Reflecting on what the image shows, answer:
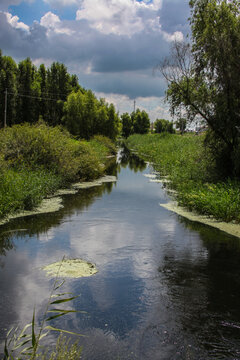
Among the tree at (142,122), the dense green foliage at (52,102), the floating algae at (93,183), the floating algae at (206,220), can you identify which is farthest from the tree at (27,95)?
the floating algae at (206,220)

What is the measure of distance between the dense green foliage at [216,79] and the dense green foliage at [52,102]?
29.5 metres

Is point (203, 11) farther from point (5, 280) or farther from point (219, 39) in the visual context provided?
point (5, 280)

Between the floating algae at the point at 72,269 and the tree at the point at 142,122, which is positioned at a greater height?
the tree at the point at 142,122

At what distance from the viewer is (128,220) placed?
451 inches

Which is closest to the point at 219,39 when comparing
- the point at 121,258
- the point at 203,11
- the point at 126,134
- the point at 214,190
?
the point at 203,11

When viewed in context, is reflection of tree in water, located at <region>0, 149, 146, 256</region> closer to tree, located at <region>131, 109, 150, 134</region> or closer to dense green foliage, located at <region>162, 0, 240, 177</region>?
dense green foliage, located at <region>162, 0, 240, 177</region>

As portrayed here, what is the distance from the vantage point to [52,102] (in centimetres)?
6072

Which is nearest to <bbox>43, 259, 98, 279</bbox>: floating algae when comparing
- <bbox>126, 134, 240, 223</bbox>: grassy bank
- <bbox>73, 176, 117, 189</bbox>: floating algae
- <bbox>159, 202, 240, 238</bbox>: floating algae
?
<bbox>159, 202, 240, 238</bbox>: floating algae

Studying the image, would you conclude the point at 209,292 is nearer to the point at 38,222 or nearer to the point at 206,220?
the point at 206,220

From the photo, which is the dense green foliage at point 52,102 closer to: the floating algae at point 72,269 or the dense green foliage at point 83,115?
the dense green foliage at point 83,115

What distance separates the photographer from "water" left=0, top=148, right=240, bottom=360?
16.1ft

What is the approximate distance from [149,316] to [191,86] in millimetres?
11853

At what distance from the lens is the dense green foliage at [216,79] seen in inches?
557

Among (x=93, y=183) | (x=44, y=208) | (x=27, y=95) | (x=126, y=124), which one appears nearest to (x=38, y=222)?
(x=44, y=208)
